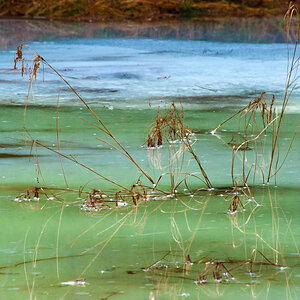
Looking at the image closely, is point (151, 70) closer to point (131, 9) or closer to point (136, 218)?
point (136, 218)

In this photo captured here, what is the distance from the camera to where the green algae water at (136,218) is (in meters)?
2.38

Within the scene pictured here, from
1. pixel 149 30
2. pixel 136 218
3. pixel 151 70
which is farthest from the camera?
pixel 149 30

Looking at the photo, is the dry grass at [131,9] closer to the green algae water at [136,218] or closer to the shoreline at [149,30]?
the shoreline at [149,30]

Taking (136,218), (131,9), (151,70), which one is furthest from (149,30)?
(136,218)

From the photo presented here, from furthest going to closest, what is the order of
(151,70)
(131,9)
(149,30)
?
(131,9) < (149,30) < (151,70)

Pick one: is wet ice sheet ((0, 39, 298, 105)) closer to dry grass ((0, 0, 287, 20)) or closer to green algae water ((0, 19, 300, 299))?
green algae water ((0, 19, 300, 299))

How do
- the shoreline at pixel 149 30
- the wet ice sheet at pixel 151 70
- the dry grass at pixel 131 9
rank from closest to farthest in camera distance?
the wet ice sheet at pixel 151 70, the shoreline at pixel 149 30, the dry grass at pixel 131 9

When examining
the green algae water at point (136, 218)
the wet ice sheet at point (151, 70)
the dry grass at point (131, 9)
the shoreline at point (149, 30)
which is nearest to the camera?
the green algae water at point (136, 218)

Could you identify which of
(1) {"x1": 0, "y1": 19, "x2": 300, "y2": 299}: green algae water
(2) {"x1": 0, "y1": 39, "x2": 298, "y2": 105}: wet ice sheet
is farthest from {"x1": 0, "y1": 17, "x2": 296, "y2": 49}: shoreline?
(1) {"x1": 0, "y1": 19, "x2": 300, "y2": 299}: green algae water

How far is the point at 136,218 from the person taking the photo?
10.4 feet

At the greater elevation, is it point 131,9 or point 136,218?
point 131,9

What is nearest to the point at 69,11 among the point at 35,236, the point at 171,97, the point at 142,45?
the point at 142,45

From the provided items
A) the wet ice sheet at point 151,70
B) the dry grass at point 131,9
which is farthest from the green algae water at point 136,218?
the dry grass at point 131,9

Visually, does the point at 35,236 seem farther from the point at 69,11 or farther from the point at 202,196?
the point at 69,11
